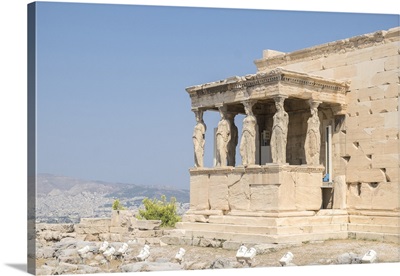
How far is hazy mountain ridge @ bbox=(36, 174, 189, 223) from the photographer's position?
13.0m

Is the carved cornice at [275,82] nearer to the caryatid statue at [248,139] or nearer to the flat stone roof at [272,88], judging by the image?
the flat stone roof at [272,88]

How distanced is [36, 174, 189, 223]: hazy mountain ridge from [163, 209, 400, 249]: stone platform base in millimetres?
2969

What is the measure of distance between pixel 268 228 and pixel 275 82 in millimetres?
3229

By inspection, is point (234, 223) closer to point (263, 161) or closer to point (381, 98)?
point (263, 161)

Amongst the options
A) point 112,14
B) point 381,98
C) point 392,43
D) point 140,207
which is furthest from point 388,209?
point 140,207

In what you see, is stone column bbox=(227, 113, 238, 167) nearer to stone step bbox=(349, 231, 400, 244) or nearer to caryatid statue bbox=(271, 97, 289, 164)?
caryatid statue bbox=(271, 97, 289, 164)

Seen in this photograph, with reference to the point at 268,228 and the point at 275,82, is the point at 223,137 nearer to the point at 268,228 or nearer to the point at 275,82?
the point at 275,82

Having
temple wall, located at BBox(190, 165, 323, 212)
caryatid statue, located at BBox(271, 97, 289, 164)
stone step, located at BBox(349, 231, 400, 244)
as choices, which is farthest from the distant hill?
stone step, located at BBox(349, 231, 400, 244)

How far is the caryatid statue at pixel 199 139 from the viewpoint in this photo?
61.2ft

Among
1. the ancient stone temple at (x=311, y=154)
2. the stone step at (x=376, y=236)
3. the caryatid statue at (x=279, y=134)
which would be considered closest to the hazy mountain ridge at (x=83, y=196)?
the ancient stone temple at (x=311, y=154)

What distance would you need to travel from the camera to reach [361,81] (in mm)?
17172

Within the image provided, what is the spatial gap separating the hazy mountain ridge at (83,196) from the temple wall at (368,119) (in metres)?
5.75

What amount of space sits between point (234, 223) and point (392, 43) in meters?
5.34

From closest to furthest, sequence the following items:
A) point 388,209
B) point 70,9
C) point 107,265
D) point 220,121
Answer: point 70,9 < point 107,265 < point 388,209 < point 220,121
